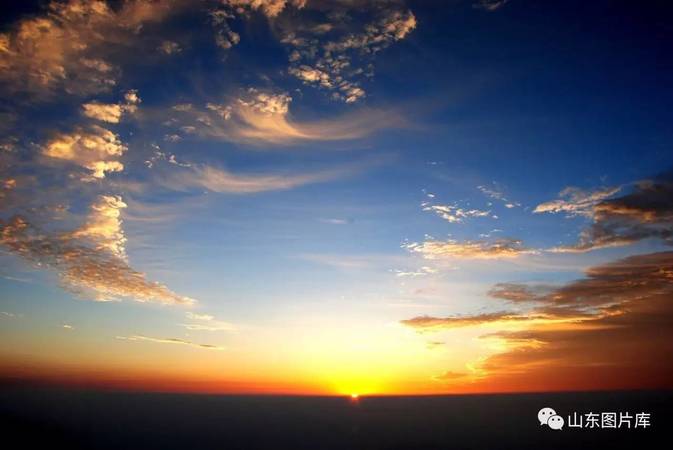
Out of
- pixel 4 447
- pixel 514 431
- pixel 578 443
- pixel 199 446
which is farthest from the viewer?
pixel 514 431

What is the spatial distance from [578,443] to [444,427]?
107 feet

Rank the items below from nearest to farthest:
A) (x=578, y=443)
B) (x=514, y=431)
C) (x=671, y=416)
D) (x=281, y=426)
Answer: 1. (x=578, y=443)
2. (x=514, y=431)
3. (x=281, y=426)
4. (x=671, y=416)

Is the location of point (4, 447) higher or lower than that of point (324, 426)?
higher

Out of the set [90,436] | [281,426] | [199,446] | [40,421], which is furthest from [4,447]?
[281,426]

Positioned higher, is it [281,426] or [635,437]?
[635,437]

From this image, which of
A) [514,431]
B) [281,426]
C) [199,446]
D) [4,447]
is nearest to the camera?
[4,447]

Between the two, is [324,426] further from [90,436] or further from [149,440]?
[90,436]

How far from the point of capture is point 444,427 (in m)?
98.5

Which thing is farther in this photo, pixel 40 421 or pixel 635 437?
pixel 40 421

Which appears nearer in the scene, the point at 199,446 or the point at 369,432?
the point at 199,446

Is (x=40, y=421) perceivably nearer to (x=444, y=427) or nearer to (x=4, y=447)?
(x=4, y=447)

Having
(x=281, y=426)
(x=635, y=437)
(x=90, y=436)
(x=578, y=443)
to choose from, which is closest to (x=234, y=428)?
(x=281, y=426)

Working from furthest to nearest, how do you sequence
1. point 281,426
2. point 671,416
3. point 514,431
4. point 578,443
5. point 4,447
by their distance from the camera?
1. point 671,416
2. point 281,426
3. point 514,431
4. point 578,443
5. point 4,447

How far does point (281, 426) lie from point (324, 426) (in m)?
11.9
